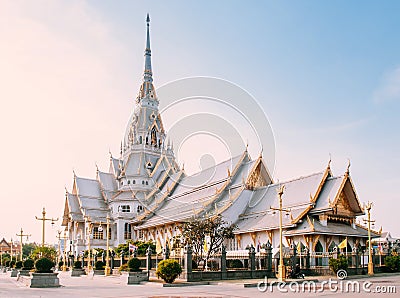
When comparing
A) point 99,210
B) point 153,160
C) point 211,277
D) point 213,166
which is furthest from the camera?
point 153,160

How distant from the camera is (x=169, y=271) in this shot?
74.0ft

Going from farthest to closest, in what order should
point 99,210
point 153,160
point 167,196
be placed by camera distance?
point 153,160 < point 99,210 < point 167,196

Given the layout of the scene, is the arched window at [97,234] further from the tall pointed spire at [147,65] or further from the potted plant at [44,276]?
the potted plant at [44,276]

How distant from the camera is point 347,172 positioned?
36562 millimetres

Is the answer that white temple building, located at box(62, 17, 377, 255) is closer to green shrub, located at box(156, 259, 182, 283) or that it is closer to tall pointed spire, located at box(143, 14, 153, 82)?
tall pointed spire, located at box(143, 14, 153, 82)

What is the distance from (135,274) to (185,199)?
25.8 m

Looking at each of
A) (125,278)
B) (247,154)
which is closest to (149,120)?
(247,154)

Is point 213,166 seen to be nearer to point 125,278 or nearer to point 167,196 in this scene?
point 167,196

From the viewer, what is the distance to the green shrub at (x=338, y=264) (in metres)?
27.9

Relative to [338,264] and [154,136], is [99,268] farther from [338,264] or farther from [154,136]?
[154,136]

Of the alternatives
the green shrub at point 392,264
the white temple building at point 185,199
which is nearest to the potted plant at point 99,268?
the white temple building at point 185,199

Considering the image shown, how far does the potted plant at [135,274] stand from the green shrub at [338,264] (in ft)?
36.2

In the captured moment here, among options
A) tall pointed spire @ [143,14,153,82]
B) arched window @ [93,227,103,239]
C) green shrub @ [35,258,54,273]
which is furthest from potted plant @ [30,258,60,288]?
tall pointed spire @ [143,14,153,82]

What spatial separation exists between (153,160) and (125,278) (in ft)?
138
